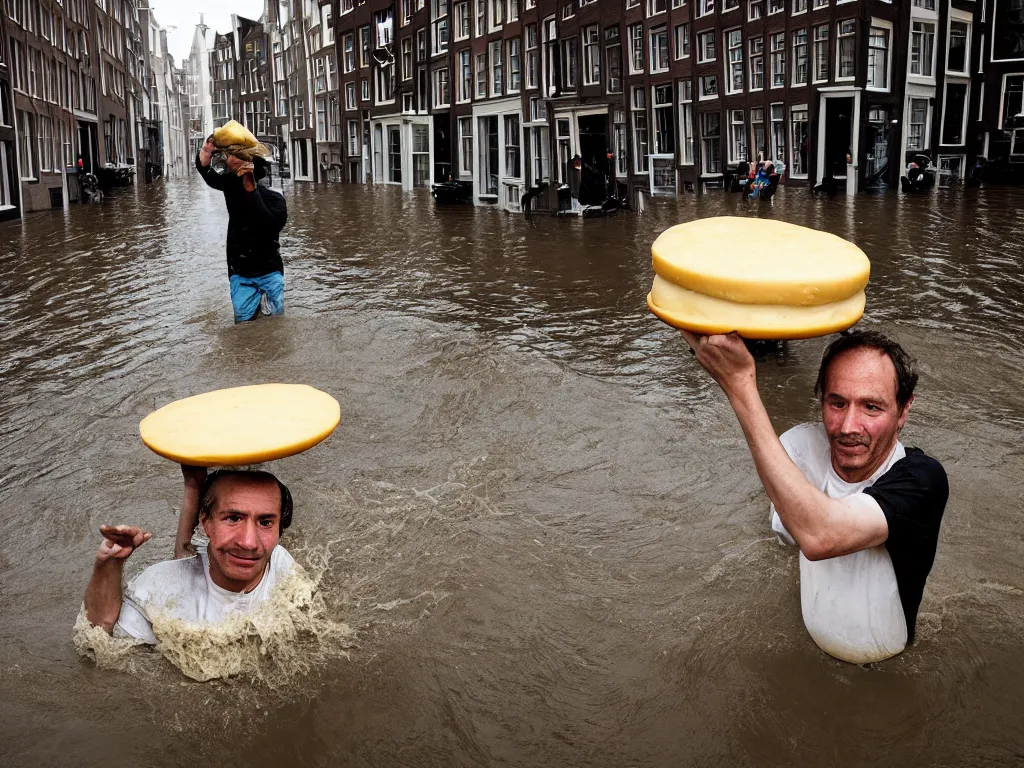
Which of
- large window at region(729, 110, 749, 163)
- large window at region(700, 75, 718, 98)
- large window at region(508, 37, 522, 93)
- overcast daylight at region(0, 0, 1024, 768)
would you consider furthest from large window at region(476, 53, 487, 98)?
overcast daylight at region(0, 0, 1024, 768)

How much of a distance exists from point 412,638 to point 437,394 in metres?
3.33

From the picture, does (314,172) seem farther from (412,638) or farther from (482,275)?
(412,638)

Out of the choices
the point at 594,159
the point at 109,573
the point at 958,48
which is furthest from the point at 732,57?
the point at 109,573

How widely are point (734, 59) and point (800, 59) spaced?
1588 millimetres

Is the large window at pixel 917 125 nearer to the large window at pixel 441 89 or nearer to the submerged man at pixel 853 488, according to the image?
the large window at pixel 441 89

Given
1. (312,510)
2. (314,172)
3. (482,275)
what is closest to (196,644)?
(312,510)

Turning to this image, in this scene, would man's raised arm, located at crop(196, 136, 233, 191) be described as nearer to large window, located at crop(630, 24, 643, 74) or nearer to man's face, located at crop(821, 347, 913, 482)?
man's face, located at crop(821, 347, 913, 482)

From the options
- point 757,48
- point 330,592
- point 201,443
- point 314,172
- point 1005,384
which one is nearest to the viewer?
point 201,443

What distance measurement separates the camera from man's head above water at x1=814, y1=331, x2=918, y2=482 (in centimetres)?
256

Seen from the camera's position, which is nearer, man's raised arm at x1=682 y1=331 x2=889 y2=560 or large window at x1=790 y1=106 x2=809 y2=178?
man's raised arm at x1=682 y1=331 x2=889 y2=560

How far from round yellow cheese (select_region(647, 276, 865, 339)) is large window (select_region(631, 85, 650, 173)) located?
67.3ft

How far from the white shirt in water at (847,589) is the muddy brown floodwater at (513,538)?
25cm

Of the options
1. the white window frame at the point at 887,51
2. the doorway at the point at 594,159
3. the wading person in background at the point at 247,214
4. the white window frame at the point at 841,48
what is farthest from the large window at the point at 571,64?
the wading person in background at the point at 247,214

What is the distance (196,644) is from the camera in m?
3.22
